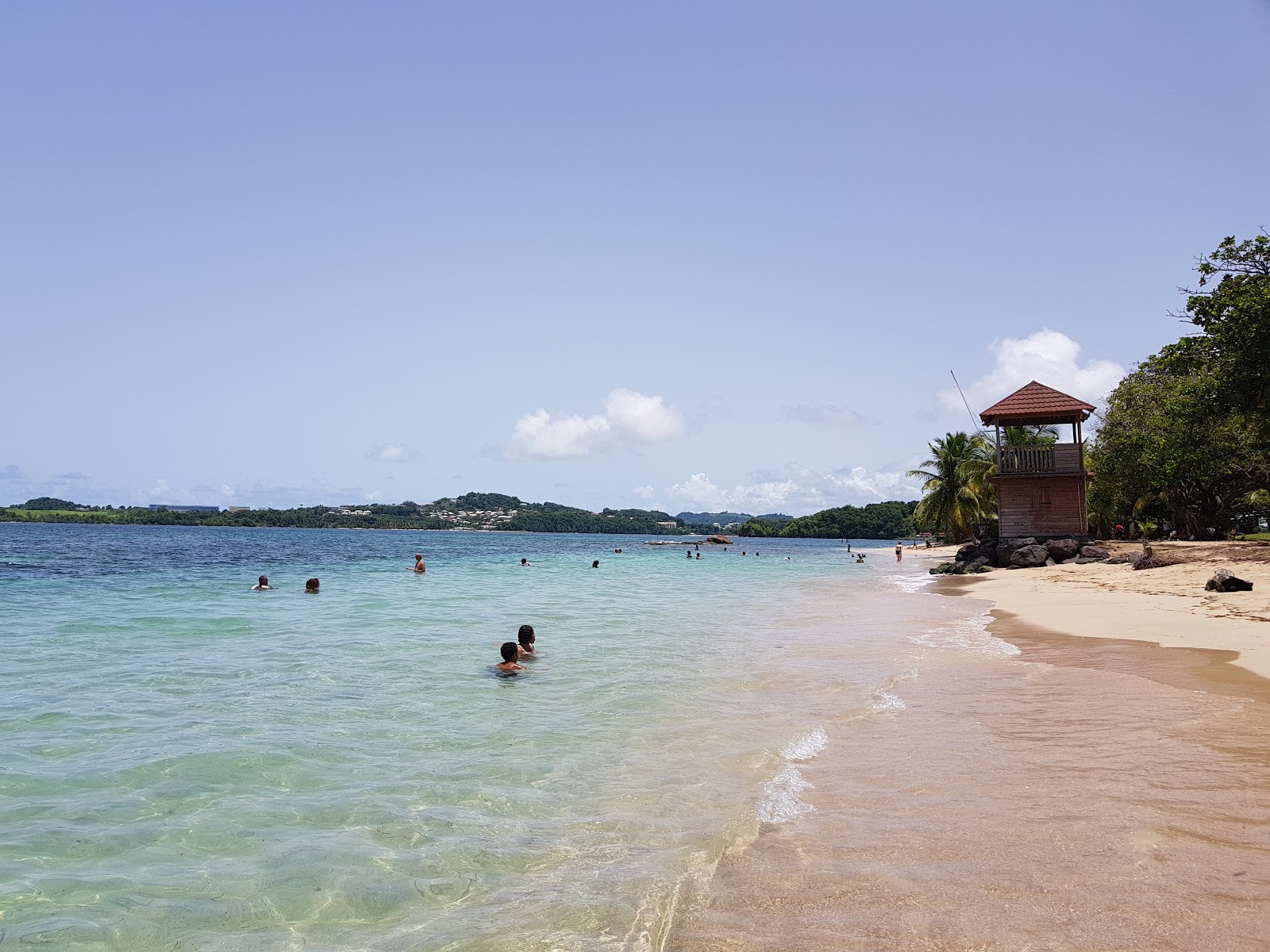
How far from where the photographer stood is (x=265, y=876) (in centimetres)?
451

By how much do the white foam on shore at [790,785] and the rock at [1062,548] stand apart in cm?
2514

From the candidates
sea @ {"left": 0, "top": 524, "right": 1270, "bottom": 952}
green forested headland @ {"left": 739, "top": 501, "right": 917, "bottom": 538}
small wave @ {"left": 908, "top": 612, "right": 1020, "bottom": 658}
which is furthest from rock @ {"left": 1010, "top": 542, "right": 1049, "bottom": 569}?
green forested headland @ {"left": 739, "top": 501, "right": 917, "bottom": 538}

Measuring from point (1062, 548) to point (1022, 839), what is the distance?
90.6ft

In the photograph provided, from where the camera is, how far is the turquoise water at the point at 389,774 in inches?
161

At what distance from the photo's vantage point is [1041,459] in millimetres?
29000

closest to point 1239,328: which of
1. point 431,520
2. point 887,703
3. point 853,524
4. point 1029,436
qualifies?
point 887,703

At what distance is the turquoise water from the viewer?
4.10 metres

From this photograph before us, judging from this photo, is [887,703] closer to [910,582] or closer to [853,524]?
[910,582]

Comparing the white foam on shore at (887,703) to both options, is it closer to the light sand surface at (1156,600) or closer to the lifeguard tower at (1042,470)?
the light sand surface at (1156,600)

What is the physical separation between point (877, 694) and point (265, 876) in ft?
22.4

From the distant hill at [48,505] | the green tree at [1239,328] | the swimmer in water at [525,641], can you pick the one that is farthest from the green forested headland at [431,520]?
the swimmer in water at [525,641]

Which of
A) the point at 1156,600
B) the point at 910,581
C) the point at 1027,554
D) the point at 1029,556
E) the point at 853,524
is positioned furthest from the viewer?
the point at 853,524

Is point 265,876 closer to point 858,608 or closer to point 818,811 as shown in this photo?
point 818,811

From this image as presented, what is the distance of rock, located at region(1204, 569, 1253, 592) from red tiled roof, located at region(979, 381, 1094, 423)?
43.6 ft
